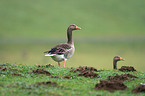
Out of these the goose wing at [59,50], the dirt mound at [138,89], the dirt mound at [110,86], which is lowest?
the dirt mound at [138,89]

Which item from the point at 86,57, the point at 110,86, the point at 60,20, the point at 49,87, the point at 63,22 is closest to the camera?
the point at 49,87

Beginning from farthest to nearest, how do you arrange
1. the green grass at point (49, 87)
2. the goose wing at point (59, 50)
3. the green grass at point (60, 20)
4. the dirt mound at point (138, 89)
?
the green grass at point (60, 20)
the goose wing at point (59, 50)
the dirt mound at point (138, 89)
the green grass at point (49, 87)

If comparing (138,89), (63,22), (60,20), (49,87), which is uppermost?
(60,20)

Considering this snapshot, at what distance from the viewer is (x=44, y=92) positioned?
10.3 m

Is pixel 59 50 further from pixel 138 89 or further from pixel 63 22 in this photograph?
pixel 63 22

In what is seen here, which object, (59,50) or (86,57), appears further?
(86,57)

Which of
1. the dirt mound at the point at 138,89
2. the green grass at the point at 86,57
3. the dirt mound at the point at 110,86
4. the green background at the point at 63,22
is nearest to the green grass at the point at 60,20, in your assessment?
the green background at the point at 63,22

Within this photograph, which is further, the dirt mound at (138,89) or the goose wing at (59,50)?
the goose wing at (59,50)

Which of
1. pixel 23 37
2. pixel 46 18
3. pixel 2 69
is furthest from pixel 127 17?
pixel 2 69

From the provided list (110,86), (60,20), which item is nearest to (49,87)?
(110,86)

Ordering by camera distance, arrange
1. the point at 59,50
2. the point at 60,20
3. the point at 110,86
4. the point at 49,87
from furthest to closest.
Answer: the point at 60,20, the point at 59,50, the point at 110,86, the point at 49,87

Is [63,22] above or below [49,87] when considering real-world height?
above

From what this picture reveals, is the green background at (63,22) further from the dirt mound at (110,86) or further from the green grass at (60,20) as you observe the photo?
the dirt mound at (110,86)

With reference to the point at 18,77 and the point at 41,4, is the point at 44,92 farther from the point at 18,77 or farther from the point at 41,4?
the point at 41,4
